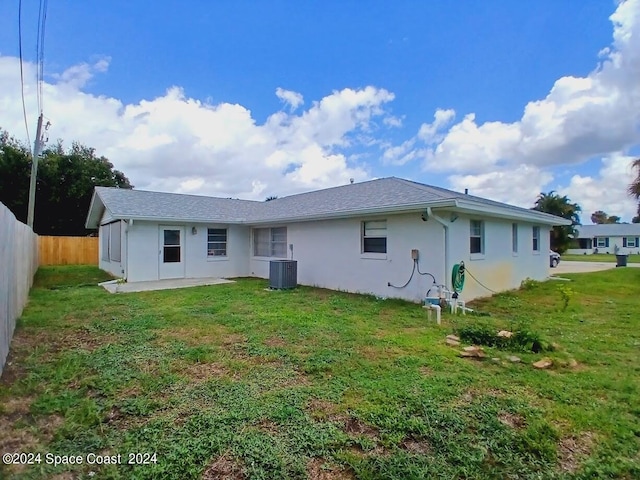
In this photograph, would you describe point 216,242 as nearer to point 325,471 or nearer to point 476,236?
point 476,236

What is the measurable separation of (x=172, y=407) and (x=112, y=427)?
500mm

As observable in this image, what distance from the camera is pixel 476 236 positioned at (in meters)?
9.86

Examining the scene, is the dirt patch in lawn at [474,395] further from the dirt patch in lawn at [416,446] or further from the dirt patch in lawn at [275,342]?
the dirt patch in lawn at [275,342]

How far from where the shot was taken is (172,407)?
3.37 metres

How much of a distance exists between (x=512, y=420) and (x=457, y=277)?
5.66 metres

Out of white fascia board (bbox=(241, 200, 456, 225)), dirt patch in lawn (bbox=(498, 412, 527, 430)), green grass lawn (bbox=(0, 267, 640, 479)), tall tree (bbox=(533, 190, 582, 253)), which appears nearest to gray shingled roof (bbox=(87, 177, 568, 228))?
white fascia board (bbox=(241, 200, 456, 225))

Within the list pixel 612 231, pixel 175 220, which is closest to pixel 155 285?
pixel 175 220

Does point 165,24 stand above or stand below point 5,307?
above

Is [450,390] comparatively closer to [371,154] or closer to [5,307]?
[5,307]

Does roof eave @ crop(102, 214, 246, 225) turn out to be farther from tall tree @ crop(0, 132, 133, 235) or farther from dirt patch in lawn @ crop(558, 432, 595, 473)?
tall tree @ crop(0, 132, 133, 235)

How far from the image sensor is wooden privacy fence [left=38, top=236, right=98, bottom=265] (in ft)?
64.8

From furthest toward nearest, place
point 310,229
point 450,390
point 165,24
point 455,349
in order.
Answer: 1. point 310,229
2. point 165,24
3. point 455,349
4. point 450,390

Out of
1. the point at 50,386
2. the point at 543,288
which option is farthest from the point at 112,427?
the point at 543,288

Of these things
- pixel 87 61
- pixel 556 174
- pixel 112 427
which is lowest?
pixel 112 427
